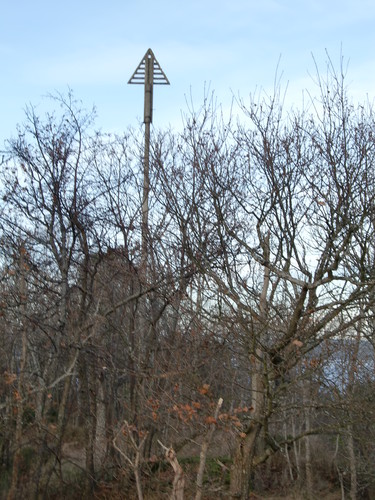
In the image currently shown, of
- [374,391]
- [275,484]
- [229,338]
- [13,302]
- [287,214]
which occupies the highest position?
[287,214]

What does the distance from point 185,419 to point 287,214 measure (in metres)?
3.03

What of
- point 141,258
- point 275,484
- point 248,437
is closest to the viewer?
point 248,437

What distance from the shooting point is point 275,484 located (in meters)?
15.8

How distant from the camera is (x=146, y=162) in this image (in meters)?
9.88

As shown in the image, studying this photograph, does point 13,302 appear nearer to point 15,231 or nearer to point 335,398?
point 15,231

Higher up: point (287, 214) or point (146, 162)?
point (146, 162)

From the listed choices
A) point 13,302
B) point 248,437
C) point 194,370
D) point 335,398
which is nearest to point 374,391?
point 335,398

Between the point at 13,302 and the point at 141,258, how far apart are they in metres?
2.80

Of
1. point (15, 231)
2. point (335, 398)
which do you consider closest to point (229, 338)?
point (335, 398)

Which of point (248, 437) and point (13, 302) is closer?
point (248, 437)

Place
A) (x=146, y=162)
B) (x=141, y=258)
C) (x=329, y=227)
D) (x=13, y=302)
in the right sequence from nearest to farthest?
(x=329, y=227)
(x=146, y=162)
(x=141, y=258)
(x=13, y=302)

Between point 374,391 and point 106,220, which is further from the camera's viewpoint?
point 106,220

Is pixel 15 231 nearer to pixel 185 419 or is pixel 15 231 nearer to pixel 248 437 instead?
pixel 185 419

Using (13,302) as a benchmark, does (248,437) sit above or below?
below
